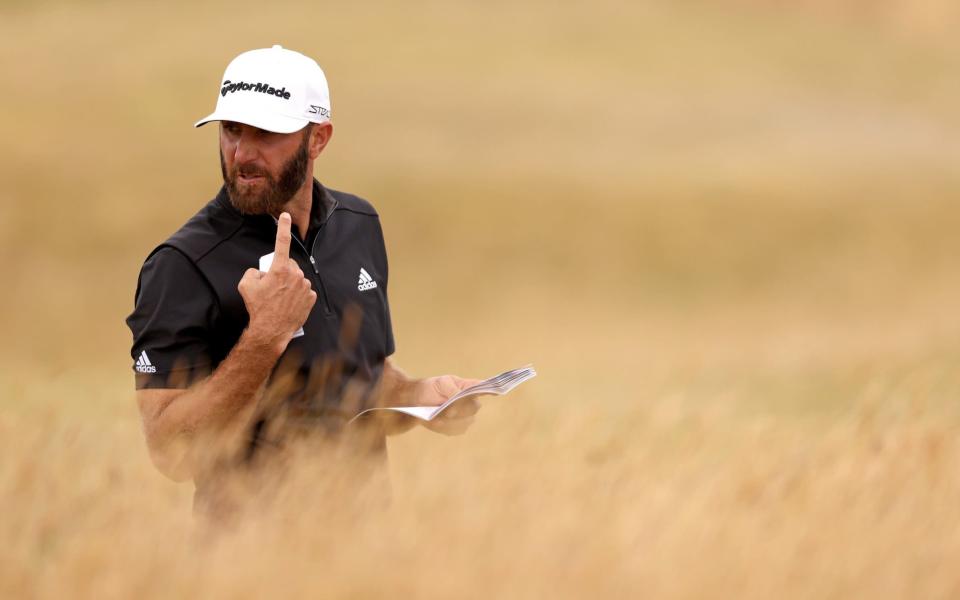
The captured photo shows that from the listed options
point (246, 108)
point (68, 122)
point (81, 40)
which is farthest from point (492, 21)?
point (246, 108)

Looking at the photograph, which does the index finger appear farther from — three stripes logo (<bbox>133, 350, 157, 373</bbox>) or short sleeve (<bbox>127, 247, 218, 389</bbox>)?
three stripes logo (<bbox>133, 350, 157, 373</bbox>)

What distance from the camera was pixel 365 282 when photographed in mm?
4410

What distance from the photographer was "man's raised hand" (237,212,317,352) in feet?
12.1

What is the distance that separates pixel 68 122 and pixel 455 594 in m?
25.6

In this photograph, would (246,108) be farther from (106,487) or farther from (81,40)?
(81,40)

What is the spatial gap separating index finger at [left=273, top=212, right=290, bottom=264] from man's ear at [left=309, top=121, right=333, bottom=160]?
0.47 metres

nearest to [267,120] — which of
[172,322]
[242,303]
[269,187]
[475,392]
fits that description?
[269,187]

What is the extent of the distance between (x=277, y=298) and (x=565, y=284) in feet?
67.4

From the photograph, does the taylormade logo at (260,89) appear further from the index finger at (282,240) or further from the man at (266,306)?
the index finger at (282,240)

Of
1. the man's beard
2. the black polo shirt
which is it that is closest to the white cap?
the man's beard

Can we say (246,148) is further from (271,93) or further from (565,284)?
(565,284)

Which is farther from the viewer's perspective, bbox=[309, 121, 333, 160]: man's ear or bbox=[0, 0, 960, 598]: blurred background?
bbox=[309, 121, 333, 160]: man's ear

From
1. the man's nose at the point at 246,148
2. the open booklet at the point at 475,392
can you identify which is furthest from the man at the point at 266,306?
the open booklet at the point at 475,392

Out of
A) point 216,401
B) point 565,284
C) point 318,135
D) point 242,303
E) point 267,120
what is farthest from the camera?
point 565,284
